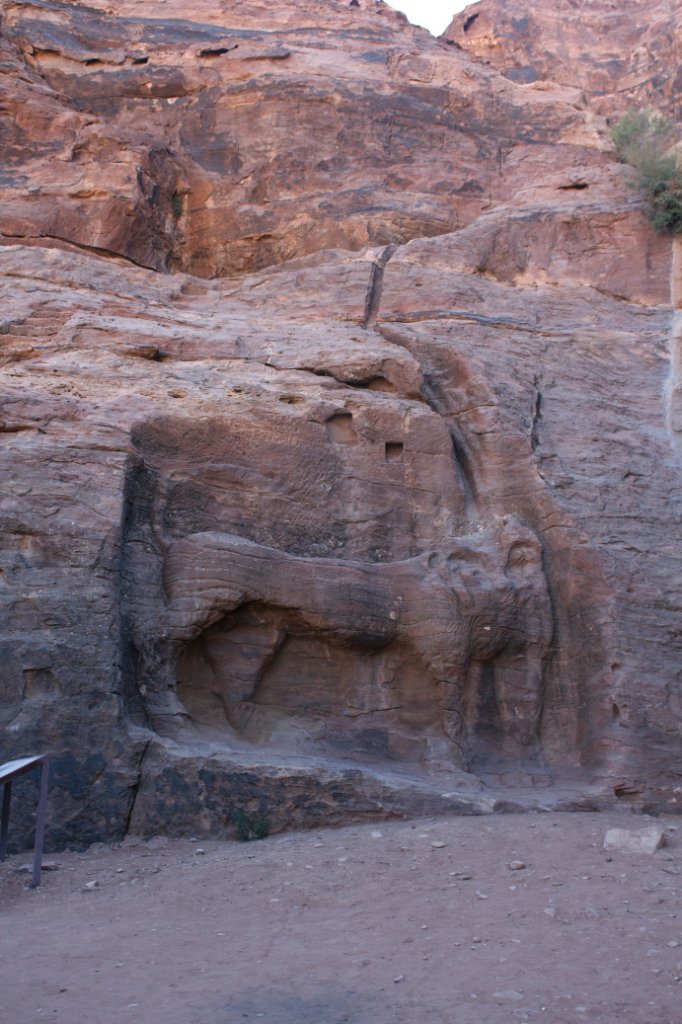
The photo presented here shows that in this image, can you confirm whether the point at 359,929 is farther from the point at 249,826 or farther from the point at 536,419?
the point at 536,419

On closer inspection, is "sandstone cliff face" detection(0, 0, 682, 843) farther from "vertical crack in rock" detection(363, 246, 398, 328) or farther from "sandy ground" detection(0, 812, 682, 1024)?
"sandy ground" detection(0, 812, 682, 1024)

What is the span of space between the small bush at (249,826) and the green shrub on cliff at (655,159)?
11326 mm

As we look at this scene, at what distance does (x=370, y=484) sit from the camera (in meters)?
12.6

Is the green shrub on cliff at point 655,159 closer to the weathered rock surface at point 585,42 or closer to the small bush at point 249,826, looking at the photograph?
the weathered rock surface at point 585,42

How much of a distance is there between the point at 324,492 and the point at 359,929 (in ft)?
19.5

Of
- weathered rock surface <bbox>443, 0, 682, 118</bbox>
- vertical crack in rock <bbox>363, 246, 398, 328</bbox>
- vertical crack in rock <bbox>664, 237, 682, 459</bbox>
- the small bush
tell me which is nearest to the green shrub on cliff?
vertical crack in rock <bbox>664, 237, 682, 459</bbox>

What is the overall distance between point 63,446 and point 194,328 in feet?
10.8

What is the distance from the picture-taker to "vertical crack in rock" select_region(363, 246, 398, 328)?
1471 centimetres

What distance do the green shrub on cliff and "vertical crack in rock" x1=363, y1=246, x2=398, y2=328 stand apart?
435 cm

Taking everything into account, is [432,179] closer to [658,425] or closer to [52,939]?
[658,425]

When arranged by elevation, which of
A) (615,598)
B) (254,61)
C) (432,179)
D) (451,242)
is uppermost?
(254,61)

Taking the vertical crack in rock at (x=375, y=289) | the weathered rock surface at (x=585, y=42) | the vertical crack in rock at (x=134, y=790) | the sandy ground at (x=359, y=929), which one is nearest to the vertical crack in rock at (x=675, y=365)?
the vertical crack in rock at (x=375, y=289)

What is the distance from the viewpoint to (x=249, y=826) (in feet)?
31.5

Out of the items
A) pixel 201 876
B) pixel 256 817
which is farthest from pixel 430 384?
pixel 201 876
